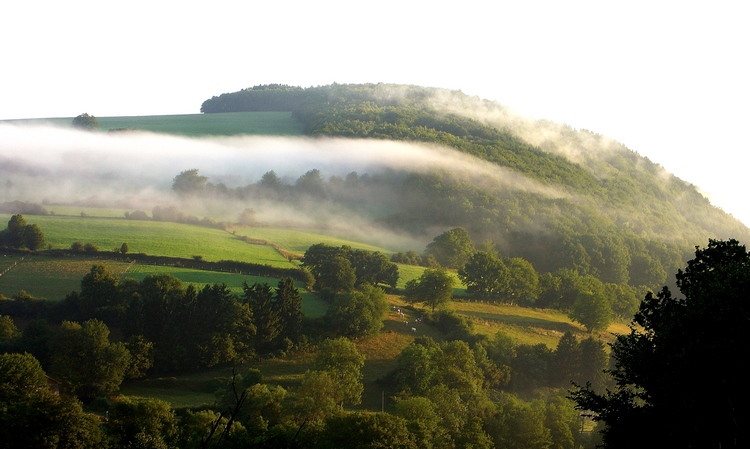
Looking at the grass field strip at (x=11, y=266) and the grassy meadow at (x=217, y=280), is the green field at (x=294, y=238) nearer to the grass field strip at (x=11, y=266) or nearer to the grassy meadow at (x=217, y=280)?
the grassy meadow at (x=217, y=280)

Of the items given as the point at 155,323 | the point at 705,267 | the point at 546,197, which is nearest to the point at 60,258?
the point at 155,323

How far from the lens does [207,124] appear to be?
177m

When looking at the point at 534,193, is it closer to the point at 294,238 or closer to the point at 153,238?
the point at 294,238

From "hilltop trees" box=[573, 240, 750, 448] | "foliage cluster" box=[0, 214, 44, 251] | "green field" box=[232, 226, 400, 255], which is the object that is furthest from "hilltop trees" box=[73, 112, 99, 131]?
"hilltop trees" box=[573, 240, 750, 448]

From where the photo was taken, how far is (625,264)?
403 ft

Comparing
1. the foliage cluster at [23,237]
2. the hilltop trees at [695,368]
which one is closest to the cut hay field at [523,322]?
the hilltop trees at [695,368]

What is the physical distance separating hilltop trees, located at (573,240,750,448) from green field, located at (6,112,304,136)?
154480 millimetres

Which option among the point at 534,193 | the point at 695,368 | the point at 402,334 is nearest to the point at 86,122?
the point at 534,193

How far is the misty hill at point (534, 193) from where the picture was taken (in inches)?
4875

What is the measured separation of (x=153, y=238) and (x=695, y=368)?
76.3 meters

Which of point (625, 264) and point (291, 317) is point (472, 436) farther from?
point (625, 264)

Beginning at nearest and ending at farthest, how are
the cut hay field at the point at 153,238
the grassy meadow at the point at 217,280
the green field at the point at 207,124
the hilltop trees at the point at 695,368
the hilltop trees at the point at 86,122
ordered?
the hilltop trees at the point at 695,368, the grassy meadow at the point at 217,280, the cut hay field at the point at 153,238, the hilltop trees at the point at 86,122, the green field at the point at 207,124

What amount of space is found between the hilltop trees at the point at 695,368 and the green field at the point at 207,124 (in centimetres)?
15448

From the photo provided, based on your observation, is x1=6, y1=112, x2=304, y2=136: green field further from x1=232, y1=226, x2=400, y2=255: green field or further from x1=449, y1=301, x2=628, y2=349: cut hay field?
x1=449, y1=301, x2=628, y2=349: cut hay field
